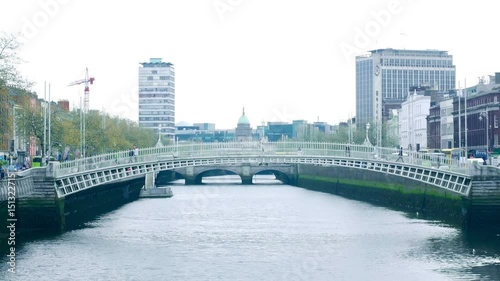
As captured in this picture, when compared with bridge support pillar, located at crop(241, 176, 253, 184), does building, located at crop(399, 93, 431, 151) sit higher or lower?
higher

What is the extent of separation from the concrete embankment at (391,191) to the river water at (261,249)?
5.73 ft

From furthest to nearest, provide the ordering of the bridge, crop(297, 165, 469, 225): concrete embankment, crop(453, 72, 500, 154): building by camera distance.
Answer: crop(453, 72, 500, 154): building, crop(297, 165, 469, 225): concrete embankment, the bridge

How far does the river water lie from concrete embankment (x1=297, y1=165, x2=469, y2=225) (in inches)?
68.8

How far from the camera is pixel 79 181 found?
6066 cm

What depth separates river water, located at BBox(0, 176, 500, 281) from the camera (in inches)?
1673

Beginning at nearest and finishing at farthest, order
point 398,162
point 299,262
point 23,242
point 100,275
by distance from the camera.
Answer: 1. point 100,275
2. point 299,262
3. point 23,242
4. point 398,162

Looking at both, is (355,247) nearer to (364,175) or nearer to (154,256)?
(154,256)

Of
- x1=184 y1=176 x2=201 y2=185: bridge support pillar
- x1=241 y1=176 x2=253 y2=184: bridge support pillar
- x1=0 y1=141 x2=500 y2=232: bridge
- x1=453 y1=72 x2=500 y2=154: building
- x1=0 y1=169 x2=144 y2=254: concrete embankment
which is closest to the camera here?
x1=0 y1=169 x2=144 y2=254: concrete embankment

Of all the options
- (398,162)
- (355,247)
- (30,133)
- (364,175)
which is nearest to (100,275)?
(355,247)

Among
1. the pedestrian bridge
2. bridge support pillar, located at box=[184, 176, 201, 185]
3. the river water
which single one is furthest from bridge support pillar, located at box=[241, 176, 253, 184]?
the pedestrian bridge

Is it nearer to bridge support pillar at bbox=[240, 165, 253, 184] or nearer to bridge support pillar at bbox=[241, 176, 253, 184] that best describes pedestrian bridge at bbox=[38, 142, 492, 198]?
bridge support pillar at bbox=[241, 176, 253, 184]

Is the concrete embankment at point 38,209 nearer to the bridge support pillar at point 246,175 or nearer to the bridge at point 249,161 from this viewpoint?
the bridge at point 249,161

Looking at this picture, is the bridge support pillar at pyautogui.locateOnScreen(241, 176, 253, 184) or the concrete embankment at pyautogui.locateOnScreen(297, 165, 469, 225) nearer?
the concrete embankment at pyautogui.locateOnScreen(297, 165, 469, 225)

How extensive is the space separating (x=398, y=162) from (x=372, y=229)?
504 cm
